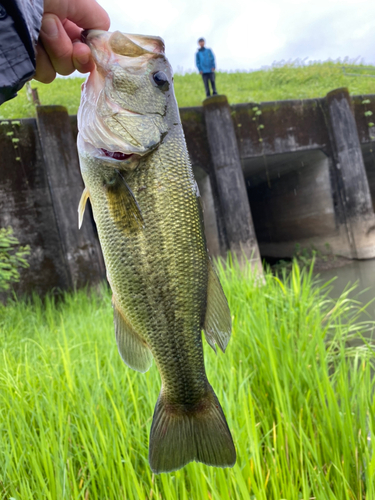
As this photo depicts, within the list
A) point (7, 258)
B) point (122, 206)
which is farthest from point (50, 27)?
point (7, 258)

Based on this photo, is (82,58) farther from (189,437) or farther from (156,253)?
(189,437)

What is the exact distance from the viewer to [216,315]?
1.12 meters

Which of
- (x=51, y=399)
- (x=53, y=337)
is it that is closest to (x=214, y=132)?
(x=53, y=337)

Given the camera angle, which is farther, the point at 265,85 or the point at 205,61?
the point at 265,85

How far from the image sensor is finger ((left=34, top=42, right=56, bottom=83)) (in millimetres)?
1317

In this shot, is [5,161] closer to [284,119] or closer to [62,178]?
[62,178]

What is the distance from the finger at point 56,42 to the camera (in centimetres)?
120

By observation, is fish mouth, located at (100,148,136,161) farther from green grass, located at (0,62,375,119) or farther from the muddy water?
green grass, located at (0,62,375,119)

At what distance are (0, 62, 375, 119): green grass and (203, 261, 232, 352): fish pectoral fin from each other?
9.53 meters

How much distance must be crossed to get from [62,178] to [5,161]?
3.34 ft

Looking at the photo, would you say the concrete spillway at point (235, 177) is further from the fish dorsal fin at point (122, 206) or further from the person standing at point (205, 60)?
the fish dorsal fin at point (122, 206)

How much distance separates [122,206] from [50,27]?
2.03 feet

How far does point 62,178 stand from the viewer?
6754mm

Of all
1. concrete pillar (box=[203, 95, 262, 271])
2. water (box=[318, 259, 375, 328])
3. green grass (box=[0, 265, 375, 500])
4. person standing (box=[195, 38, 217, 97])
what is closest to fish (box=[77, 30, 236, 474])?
green grass (box=[0, 265, 375, 500])
